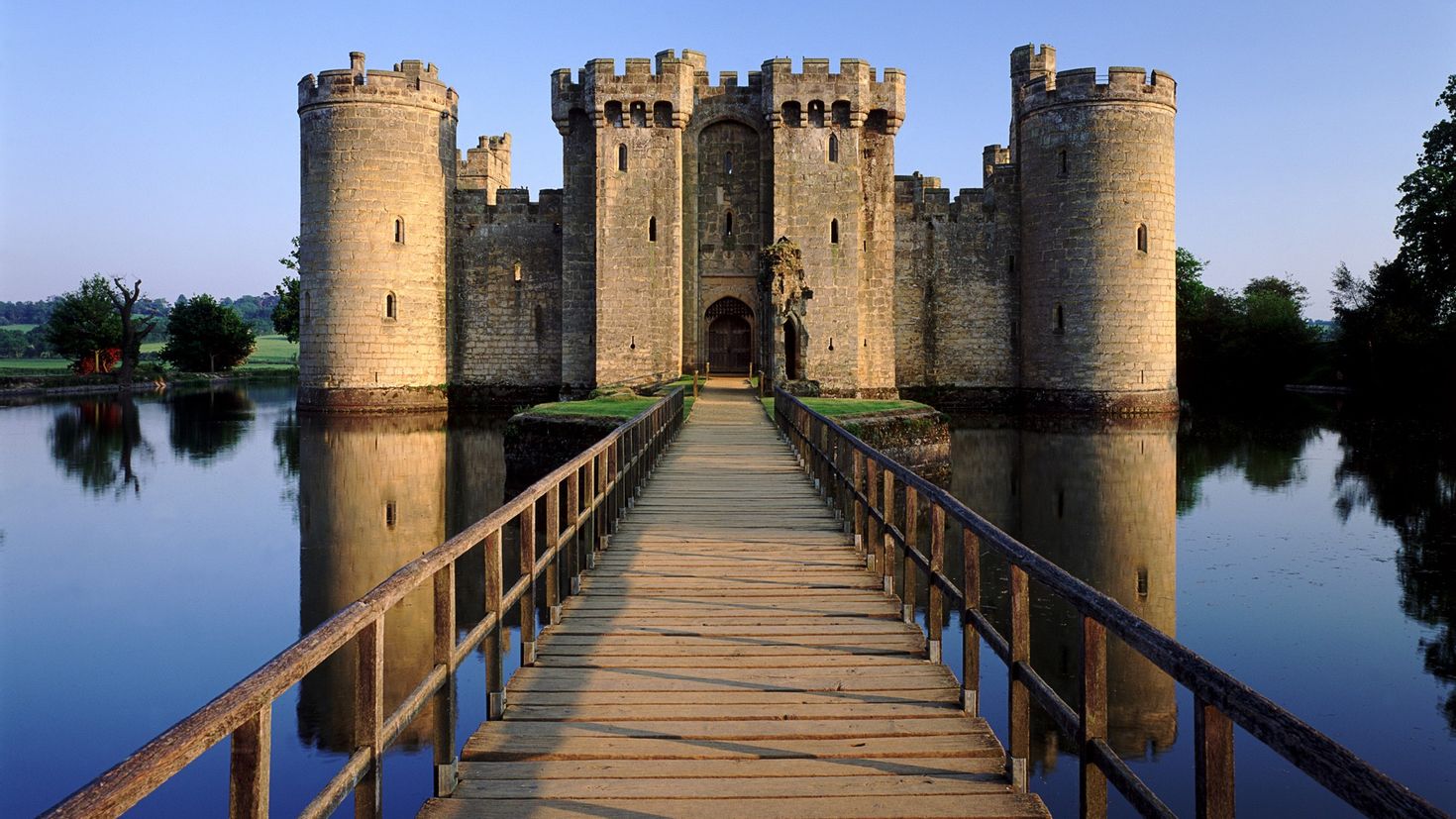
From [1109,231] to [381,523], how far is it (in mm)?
23694

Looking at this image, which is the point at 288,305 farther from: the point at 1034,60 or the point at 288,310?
the point at 1034,60

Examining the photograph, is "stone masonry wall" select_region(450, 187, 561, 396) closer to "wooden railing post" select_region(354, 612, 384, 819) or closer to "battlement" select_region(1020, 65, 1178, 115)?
"battlement" select_region(1020, 65, 1178, 115)

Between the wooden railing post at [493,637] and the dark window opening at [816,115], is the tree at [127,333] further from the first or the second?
the wooden railing post at [493,637]

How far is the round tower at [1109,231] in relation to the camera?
1241 inches

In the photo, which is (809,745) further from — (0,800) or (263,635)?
(263,635)

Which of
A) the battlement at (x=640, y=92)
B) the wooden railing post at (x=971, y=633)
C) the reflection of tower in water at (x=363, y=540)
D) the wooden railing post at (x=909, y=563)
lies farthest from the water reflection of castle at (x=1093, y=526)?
the battlement at (x=640, y=92)

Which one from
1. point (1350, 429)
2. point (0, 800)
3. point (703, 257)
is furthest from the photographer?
point (703, 257)

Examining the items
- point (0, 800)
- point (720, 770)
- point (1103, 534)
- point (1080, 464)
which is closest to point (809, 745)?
point (720, 770)

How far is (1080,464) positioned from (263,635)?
16144 mm

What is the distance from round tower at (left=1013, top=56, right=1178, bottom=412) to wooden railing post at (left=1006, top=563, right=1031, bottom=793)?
95.6 feet

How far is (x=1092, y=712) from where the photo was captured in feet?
11.4

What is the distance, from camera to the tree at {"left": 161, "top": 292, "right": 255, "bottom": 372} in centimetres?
5944

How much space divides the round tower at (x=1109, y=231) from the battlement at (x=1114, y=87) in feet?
0.09

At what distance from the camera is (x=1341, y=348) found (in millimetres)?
45875
